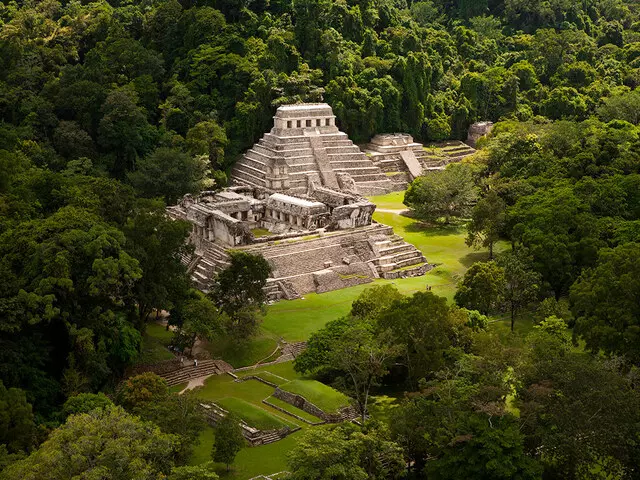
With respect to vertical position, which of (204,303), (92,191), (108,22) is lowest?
(204,303)

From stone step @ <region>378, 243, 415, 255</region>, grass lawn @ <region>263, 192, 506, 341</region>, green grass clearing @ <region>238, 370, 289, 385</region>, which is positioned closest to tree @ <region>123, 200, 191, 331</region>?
green grass clearing @ <region>238, 370, 289, 385</region>

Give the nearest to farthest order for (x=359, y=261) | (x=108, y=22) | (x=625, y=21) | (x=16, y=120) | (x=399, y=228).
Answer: (x=359, y=261) < (x=399, y=228) < (x=16, y=120) < (x=108, y=22) < (x=625, y=21)

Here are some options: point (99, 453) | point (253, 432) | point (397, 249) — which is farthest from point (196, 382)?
point (397, 249)

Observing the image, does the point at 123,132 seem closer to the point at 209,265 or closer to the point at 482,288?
the point at 209,265

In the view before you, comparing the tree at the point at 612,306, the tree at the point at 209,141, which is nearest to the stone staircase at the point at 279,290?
the tree at the point at 612,306

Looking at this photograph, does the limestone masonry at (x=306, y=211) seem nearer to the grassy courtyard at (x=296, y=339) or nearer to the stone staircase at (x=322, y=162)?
the stone staircase at (x=322, y=162)

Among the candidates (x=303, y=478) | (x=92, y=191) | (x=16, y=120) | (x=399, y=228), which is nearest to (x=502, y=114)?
(x=399, y=228)

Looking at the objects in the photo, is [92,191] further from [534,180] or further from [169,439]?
[534,180]
